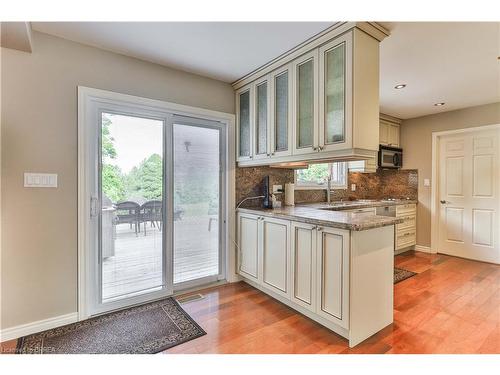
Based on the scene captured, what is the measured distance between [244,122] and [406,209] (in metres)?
3.26

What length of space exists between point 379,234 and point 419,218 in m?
3.23

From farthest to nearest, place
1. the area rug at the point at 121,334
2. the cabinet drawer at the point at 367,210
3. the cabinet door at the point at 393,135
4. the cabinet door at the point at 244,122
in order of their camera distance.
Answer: the cabinet door at the point at 393,135
the cabinet drawer at the point at 367,210
the cabinet door at the point at 244,122
the area rug at the point at 121,334

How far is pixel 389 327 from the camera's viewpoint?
6.84 ft

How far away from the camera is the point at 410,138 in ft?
15.2

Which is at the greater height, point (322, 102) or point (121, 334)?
point (322, 102)

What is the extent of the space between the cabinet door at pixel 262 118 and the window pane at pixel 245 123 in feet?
0.47

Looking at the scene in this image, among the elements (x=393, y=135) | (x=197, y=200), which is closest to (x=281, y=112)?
(x=197, y=200)

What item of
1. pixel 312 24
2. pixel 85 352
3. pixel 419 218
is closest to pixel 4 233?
pixel 85 352

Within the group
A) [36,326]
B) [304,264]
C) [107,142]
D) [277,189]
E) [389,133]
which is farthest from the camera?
[389,133]

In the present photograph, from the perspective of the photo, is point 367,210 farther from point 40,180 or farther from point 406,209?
point 40,180

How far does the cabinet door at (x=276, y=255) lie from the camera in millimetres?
2369

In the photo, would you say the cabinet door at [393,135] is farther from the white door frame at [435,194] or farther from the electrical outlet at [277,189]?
the electrical outlet at [277,189]

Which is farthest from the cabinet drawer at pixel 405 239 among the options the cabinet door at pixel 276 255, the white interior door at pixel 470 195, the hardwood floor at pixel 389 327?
the cabinet door at pixel 276 255

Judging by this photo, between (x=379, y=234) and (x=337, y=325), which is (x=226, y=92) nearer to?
(x=379, y=234)
